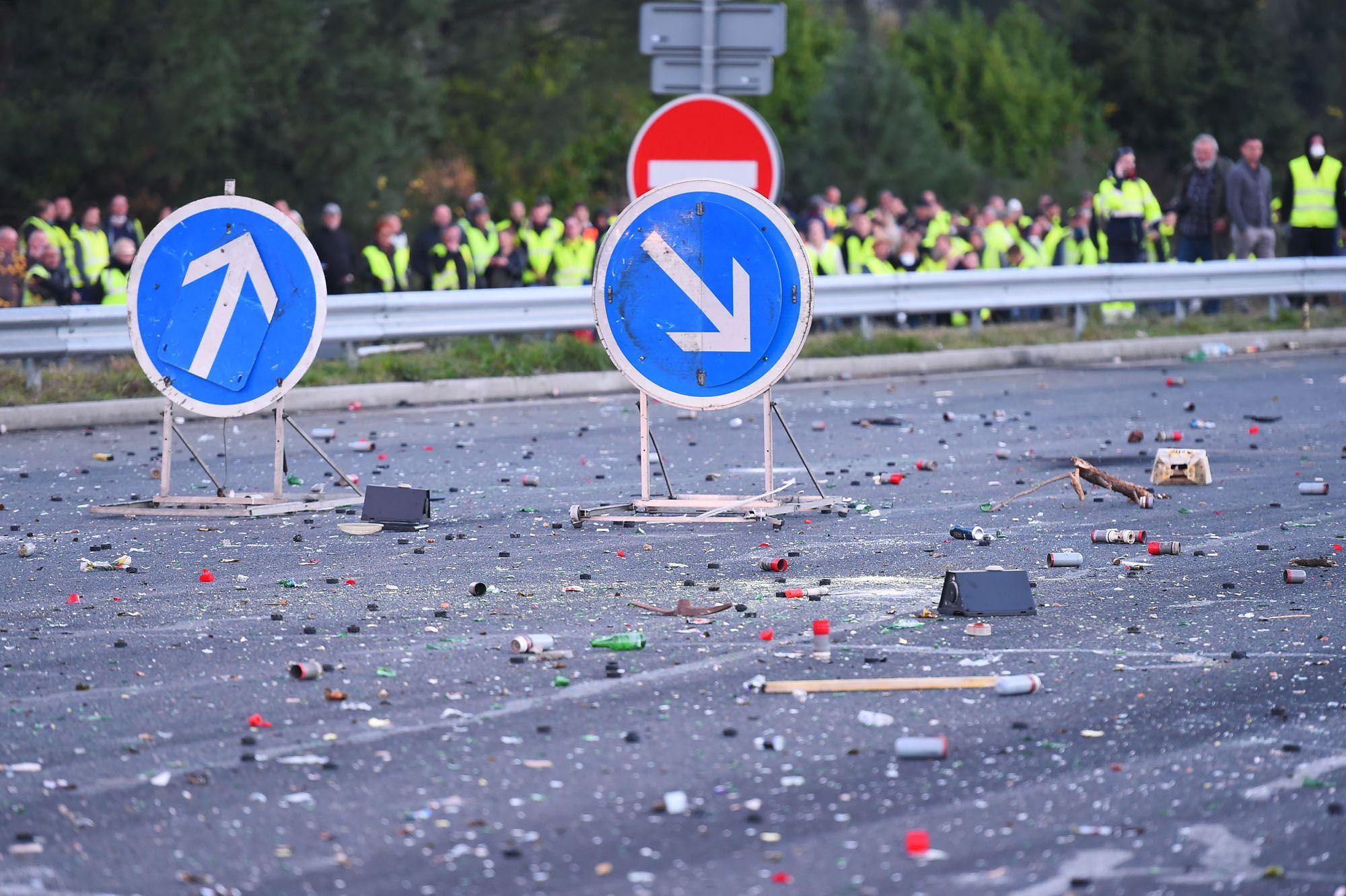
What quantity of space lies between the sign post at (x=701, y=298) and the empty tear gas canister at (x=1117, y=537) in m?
1.53

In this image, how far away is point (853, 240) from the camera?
2414 cm

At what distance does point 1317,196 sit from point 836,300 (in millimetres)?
7375

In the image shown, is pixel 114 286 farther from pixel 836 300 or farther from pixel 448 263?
pixel 836 300

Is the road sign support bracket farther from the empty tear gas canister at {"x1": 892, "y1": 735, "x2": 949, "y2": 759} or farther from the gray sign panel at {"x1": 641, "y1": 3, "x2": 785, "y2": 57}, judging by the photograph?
the empty tear gas canister at {"x1": 892, "y1": 735, "x2": 949, "y2": 759}

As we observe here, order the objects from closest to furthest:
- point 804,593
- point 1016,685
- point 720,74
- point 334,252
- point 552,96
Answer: point 1016,685 → point 804,593 → point 720,74 → point 334,252 → point 552,96

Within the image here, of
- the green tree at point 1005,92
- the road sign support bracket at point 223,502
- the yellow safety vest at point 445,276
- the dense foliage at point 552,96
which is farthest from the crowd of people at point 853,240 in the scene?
the green tree at point 1005,92

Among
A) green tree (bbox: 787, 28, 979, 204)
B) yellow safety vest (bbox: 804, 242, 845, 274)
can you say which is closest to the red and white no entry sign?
yellow safety vest (bbox: 804, 242, 845, 274)

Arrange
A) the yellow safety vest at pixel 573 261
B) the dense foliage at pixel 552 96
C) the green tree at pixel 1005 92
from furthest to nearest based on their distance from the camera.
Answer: the green tree at pixel 1005 92, the dense foliage at pixel 552 96, the yellow safety vest at pixel 573 261

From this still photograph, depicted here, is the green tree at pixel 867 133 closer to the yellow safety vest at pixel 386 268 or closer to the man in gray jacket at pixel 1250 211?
the man in gray jacket at pixel 1250 211

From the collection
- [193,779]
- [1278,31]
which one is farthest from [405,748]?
[1278,31]

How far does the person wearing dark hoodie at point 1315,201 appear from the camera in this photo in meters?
23.7

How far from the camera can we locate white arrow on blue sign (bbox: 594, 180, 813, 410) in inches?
382

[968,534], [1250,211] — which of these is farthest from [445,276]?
[968,534]

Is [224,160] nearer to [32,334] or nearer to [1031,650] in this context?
[32,334]
